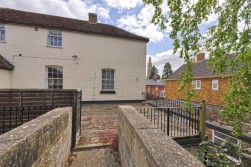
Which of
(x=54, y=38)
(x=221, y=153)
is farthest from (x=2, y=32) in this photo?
(x=221, y=153)

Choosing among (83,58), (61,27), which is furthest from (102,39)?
(61,27)

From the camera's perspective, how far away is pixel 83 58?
1117 cm

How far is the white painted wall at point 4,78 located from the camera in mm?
8883

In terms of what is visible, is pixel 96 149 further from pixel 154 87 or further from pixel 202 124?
pixel 154 87

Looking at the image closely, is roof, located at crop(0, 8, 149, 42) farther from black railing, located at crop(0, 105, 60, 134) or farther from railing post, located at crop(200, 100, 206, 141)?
railing post, located at crop(200, 100, 206, 141)

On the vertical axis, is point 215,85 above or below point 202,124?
above

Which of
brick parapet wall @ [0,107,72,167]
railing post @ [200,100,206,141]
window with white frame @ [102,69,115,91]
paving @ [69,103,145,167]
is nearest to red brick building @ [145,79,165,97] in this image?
window with white frame @ [102,69,115,91]

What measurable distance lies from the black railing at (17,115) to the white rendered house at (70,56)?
6607mm

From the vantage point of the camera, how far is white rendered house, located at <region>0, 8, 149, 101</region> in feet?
31.9

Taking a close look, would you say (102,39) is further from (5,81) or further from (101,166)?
(101,166)

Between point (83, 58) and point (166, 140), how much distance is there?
35.3 feet

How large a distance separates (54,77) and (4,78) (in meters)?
3.06

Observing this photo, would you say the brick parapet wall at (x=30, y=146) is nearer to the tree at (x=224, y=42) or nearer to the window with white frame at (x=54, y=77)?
the tree at (x=224, y=42)

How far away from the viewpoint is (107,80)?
1179cm
